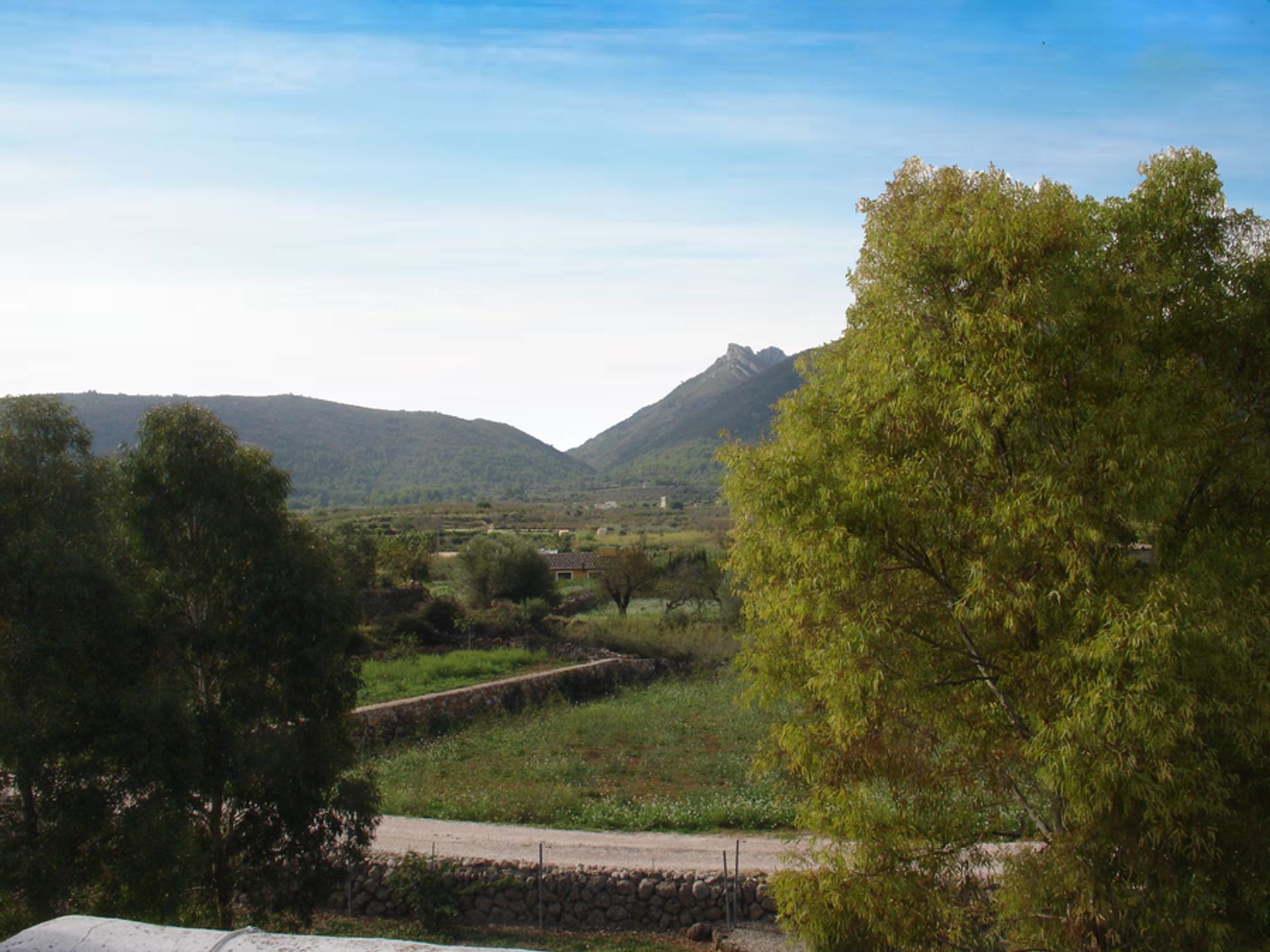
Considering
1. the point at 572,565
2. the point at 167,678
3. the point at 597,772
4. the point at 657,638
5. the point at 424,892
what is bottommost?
the point at 657,638

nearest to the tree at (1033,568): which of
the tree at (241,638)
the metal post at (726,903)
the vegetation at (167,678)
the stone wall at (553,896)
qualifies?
the tree at (241,638)

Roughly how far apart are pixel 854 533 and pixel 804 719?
2212 millimetres

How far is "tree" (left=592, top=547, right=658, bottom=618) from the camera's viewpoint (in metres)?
57.9

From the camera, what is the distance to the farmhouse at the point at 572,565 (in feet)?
229

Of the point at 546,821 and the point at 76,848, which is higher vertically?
the point at 76,848

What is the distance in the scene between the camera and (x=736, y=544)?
945 centimetres

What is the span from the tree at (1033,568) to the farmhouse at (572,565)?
196 ft

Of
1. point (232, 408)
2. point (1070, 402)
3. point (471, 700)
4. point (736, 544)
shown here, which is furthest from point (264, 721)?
point (232, 408)

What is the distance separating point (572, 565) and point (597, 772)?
47.0 meters

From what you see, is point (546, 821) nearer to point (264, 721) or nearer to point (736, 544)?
point (264, 721)

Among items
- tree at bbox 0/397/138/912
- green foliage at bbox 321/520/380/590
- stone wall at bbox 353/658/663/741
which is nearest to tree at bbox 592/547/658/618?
green foliage at bbox 321/520/380/590

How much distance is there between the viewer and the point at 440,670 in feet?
122

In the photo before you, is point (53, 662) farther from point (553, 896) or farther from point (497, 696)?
point (497, 696)

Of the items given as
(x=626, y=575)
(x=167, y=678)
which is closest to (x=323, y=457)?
(x=626, y=575)
